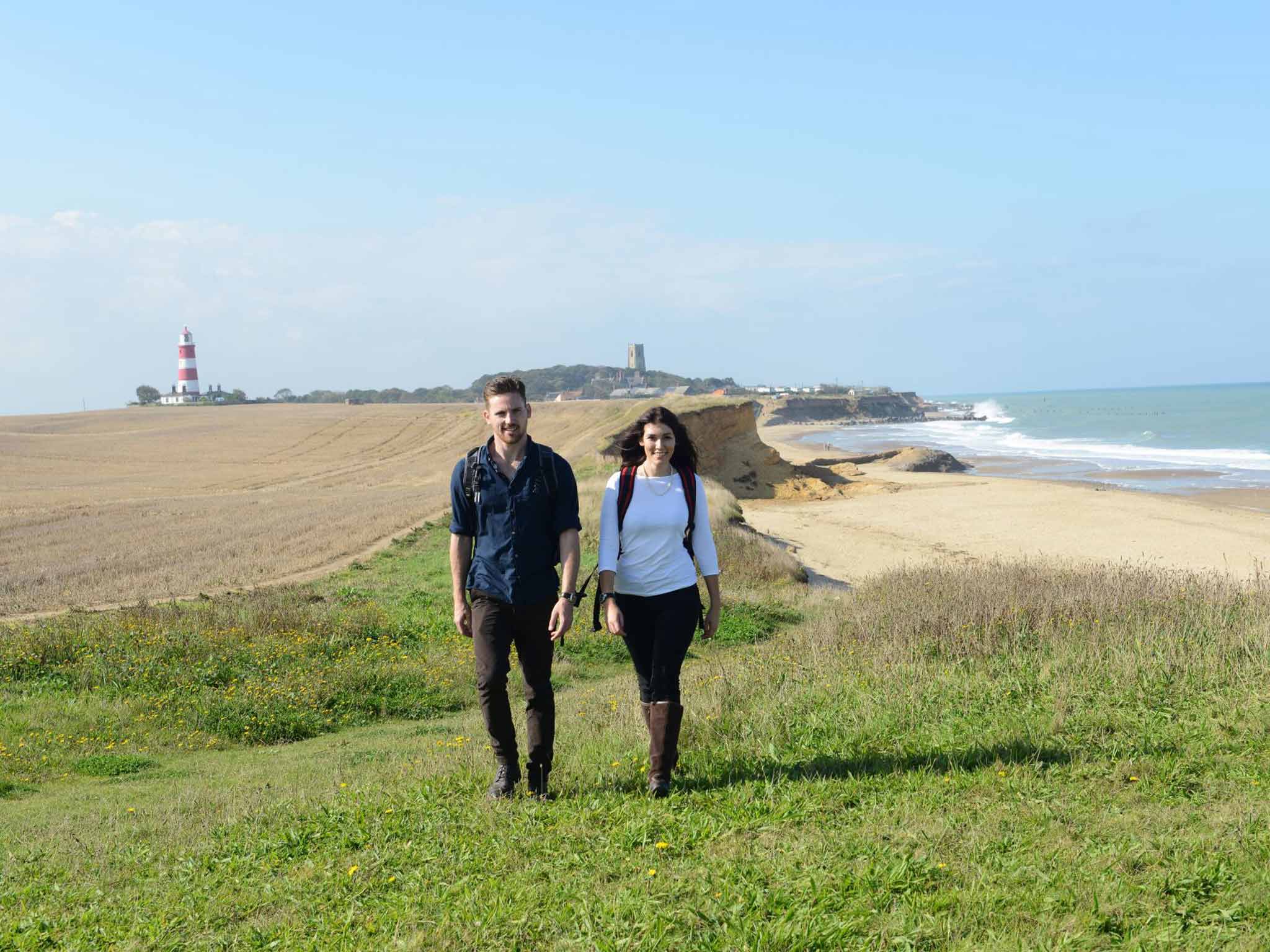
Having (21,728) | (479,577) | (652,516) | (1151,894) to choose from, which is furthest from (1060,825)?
(21,728)

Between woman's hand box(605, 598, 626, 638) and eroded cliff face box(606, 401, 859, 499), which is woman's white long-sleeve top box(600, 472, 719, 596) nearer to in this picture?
woman's hand box(605, 598, 626, 638)

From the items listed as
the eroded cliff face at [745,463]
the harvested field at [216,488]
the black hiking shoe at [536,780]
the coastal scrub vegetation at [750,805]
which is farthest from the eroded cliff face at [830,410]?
the black hiking shoe at [536,780]

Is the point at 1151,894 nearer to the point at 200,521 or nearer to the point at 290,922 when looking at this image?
the point at 290,922

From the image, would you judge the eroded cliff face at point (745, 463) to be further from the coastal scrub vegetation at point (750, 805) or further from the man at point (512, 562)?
the man at point (512, 562)

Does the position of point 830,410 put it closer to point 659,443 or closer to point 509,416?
point 659,443

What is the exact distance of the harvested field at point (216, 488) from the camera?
701 inches

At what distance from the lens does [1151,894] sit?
346cm

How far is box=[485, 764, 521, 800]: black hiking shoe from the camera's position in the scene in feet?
16.2

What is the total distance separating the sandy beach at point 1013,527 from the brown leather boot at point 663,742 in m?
12.5

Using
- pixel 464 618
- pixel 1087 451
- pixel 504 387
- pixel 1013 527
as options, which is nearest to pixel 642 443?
pixel 504 387

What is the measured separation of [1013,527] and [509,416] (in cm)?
2491

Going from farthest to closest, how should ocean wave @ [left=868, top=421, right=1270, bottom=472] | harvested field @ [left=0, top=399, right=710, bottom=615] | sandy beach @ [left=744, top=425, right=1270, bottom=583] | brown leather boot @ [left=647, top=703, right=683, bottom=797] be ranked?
ocean wave @ [left=868, top=421, right=1270, bottom=472] → sandy beach @ [left=744, top=425, right=1270, bottom=583] → harvested field @ [left=0, top=399, right=710, bottom=615] → brown leather boot @ [left=647, top=703, right=683, bottom=797]

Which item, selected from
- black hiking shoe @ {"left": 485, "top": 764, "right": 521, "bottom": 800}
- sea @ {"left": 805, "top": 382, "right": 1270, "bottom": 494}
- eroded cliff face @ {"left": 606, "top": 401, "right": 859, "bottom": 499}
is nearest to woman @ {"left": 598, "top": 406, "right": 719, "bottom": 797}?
black hiking shoe @ {"left": 485, "top": 764, "right": 521, "bottom": 800}

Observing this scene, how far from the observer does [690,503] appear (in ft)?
16.6
